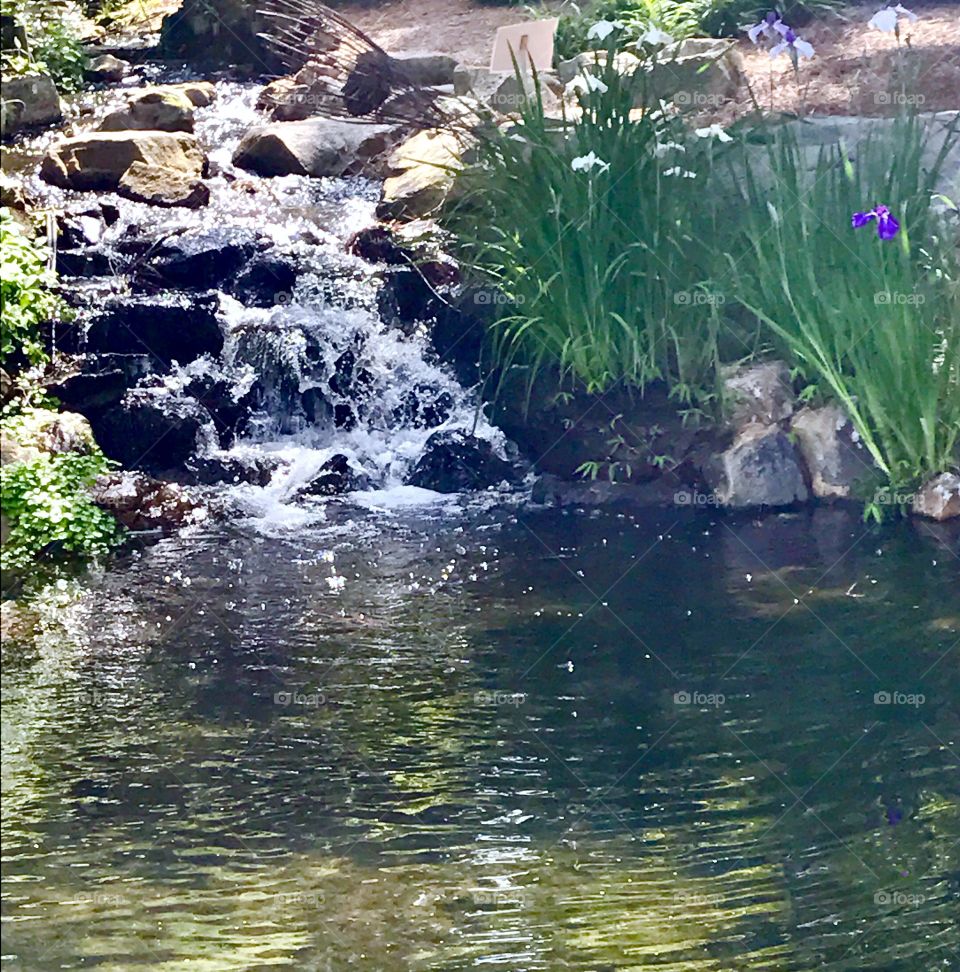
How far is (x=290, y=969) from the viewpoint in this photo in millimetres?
2557

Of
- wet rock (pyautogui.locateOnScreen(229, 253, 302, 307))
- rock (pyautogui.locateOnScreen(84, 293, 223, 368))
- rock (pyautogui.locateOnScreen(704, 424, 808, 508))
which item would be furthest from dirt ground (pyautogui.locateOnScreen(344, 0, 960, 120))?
rock (pyautogui.locateOnScreen(84, 293, 223, 368))

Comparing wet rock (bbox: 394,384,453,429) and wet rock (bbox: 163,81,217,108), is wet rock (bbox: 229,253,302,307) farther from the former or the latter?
wet rock (bbox: 163,81,217,108)

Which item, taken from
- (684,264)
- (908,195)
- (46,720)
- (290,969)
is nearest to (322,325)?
(684,264)

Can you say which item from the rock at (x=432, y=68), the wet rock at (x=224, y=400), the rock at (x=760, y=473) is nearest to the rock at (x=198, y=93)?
the rock at (x=432, y=68)

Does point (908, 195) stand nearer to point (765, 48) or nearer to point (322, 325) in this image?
point (322, 325)

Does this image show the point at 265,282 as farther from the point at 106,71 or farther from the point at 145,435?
the point at 106,71

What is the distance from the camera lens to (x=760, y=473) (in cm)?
596

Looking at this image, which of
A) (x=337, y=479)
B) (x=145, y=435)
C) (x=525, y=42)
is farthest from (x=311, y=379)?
(x=525, y=42)

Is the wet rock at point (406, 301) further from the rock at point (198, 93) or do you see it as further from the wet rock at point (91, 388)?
the rock at point (198, 93)

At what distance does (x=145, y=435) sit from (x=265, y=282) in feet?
4.70

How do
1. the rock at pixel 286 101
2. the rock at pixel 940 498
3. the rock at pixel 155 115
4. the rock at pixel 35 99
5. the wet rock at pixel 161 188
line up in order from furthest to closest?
the rock at pixel 286 101 < the rock at pixel 35 99 < the rock at pixel 155 115 < the wet rock at pixel 161 188 < the rock at pixel 940 498

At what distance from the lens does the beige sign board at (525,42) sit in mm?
6633

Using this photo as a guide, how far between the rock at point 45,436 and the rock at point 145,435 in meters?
0.14

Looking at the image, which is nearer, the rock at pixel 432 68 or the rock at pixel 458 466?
the rock at pixel 458 466
